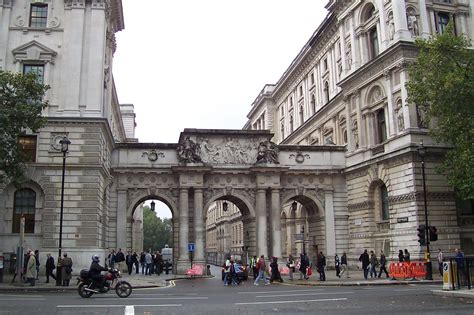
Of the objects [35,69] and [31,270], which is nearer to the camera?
[31,270]

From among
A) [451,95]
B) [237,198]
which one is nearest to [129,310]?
[451,95]

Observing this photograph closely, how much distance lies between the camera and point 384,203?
3859cm

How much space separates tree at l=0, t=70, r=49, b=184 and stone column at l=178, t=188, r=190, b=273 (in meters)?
14.4

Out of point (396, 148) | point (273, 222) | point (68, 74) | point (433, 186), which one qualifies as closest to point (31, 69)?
point (68, 74)

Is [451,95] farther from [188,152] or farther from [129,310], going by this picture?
[129,310]

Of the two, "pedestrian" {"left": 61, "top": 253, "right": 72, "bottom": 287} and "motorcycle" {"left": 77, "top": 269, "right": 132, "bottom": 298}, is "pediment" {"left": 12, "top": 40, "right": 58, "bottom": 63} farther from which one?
"motorcycle" {"left": 77, "top": 269, "right": 132, "bottom": 298}

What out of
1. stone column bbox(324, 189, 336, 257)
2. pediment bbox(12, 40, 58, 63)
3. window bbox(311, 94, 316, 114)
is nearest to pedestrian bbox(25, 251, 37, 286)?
pediment bbox(12, 40, 58, 63)

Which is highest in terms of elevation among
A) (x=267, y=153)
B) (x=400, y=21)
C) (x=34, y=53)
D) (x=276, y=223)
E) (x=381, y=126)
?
(x=400, y=21)

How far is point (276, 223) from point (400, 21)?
1749cm

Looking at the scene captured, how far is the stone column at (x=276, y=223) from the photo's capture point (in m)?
40.1

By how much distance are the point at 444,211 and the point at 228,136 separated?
17.1m

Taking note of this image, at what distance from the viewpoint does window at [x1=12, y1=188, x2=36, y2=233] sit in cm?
3156

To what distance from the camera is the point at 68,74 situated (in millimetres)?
32969

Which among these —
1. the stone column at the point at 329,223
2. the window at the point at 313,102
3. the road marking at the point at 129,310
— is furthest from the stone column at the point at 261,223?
the road marking at the point at 129,310
